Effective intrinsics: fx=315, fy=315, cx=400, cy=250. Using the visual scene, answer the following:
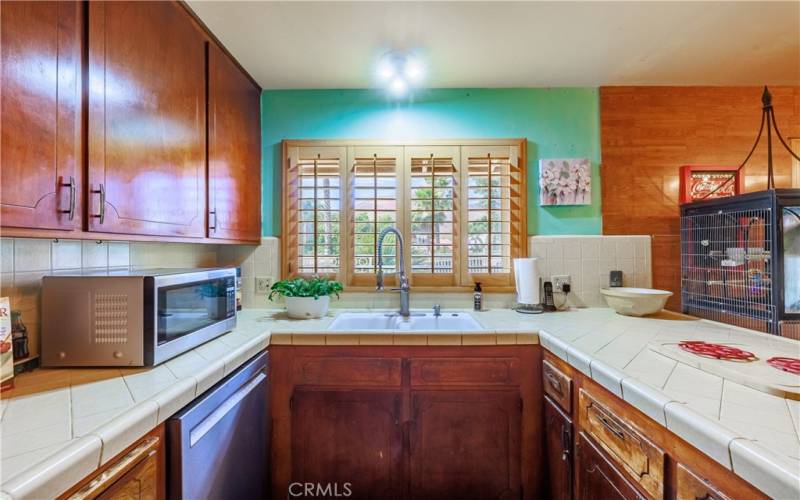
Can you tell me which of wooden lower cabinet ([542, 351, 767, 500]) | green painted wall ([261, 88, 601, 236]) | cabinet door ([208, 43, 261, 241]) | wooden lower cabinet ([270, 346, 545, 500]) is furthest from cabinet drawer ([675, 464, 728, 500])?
cabinet door ([208, 43, 261, 241])

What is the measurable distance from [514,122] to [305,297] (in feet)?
5.29

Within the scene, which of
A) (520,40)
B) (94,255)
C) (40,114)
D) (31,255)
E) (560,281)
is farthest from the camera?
(560,281)

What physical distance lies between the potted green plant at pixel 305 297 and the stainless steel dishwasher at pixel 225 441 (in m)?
0.35

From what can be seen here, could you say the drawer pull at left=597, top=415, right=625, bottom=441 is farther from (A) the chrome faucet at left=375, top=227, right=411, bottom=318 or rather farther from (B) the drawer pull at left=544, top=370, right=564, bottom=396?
(A) the chrome faucet at left=375, top=227, right=411, bottom=318

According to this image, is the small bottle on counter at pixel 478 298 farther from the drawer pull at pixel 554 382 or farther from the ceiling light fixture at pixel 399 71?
the ceiling light fixture at pixel 399 71

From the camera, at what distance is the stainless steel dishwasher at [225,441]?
83 cm

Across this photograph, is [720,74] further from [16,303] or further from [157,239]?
[16,303]

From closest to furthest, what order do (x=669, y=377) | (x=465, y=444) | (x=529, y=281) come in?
(x=669, y=377)
(x=465, y=444)
(x=529, y=281)

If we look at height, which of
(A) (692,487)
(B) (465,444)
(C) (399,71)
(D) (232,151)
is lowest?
(B) (465,444)

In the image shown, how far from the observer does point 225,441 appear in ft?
3.42

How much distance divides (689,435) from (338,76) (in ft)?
6.67

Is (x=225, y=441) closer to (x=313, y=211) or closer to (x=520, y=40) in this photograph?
(x=313, y=211)

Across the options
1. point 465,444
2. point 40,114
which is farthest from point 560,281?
point 40,114

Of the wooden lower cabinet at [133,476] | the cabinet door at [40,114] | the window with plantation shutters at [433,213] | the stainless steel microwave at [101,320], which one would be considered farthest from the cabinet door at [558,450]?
the cabinet door at [40,114]
